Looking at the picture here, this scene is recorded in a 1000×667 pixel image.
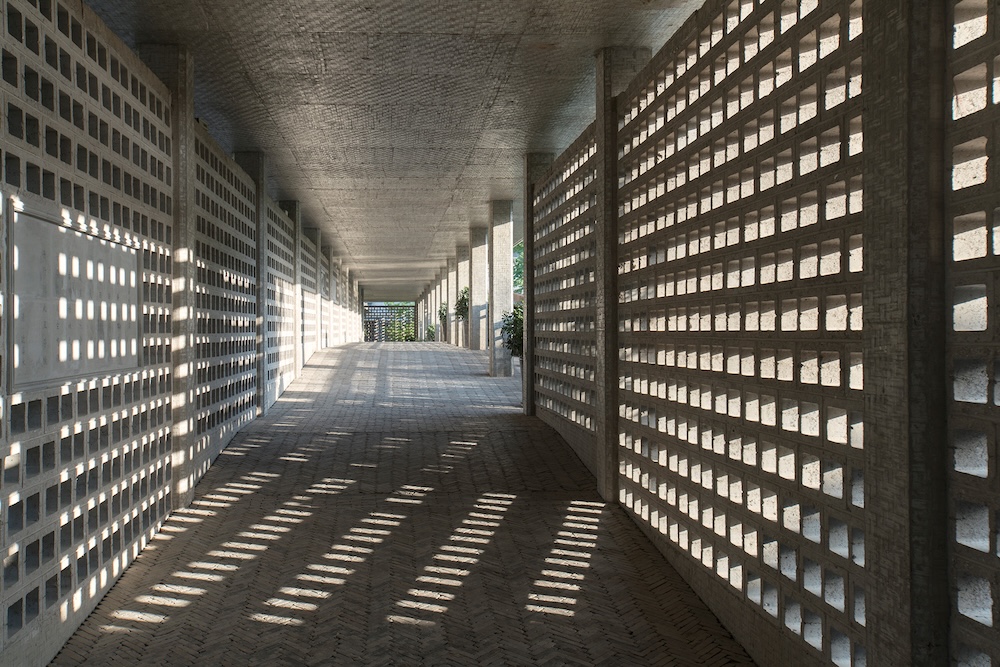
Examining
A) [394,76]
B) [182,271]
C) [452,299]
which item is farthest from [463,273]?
[182,271]

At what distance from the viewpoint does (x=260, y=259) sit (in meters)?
16.7

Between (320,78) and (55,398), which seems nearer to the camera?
(55,398)

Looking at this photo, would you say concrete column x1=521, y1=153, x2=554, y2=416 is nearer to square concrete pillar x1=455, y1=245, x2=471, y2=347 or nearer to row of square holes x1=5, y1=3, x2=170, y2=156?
row of square holes x1=5, y1=3, x2=170, y2=156

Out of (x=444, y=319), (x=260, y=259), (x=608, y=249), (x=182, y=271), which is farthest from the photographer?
(x=444, y=319)

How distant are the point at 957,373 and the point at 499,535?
5868mm

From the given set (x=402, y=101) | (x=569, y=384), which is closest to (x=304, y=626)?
(x=569, y=384)

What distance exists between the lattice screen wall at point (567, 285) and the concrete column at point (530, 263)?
0.17m

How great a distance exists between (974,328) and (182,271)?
8497 millimetres

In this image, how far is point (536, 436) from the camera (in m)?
13.9

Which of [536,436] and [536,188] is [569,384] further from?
[536,188]

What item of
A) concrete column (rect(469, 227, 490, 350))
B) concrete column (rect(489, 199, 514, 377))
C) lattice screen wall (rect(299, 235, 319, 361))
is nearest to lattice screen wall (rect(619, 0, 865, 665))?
concrete column (rect(489, 199, 514, 377))

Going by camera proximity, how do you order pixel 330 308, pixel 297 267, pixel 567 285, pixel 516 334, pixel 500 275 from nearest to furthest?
pixel 567 285 → pixel 516 334 → pixel 297 267 → pixel 500 275 → pixel 330 308

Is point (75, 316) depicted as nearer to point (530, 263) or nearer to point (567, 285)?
point (567, 285)

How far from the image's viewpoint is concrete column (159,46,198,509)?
9.73 metres
